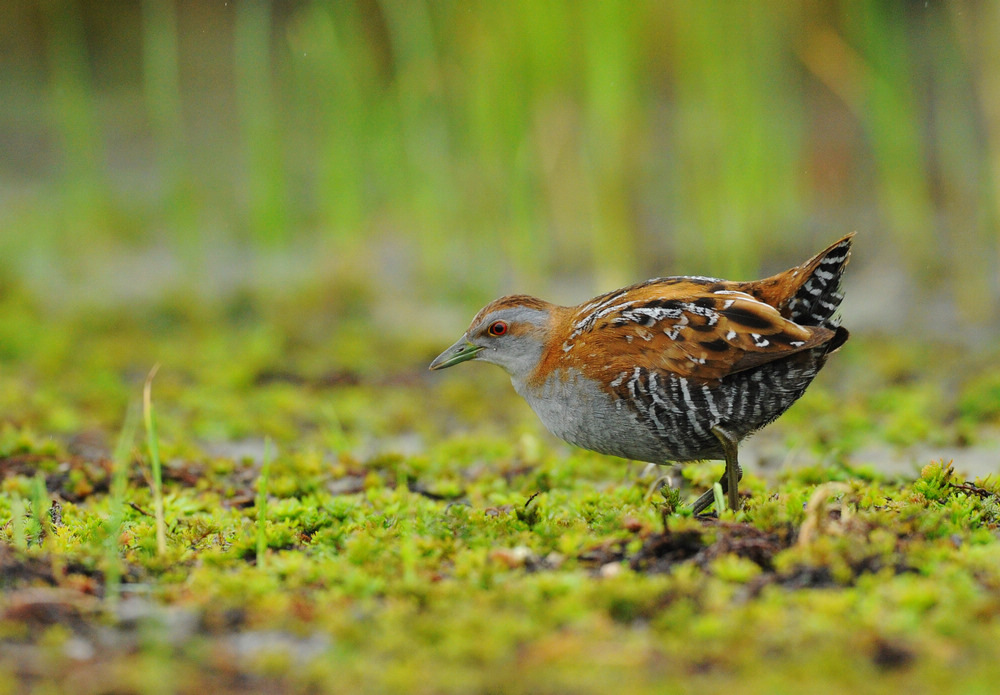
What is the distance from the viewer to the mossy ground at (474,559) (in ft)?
9.57

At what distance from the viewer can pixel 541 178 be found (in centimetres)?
966

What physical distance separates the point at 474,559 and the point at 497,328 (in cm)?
149

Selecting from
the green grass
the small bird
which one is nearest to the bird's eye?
the small bird

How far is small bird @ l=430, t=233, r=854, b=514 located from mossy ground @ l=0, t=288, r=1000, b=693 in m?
0.31

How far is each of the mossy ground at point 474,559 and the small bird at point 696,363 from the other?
0.31m

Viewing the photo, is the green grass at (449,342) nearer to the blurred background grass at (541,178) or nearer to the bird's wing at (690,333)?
the blurred background grass at (541,178)

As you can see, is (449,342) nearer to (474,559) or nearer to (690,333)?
(690,333)

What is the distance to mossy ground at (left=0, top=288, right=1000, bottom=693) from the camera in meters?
2.92

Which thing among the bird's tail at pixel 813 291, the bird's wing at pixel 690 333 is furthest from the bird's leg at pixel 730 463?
the bird's tail at pixel 813 291

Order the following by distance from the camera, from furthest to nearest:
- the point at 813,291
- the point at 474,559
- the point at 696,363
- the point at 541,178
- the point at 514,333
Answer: the point at 541,178, the point at 514,333, the point at 813,291, the point at 696,363, the point at 474,559

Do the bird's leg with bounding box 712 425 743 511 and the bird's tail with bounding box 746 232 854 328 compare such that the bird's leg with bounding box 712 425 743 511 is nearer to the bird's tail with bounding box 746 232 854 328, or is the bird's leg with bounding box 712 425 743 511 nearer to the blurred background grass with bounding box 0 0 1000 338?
the bird's tail with bounding box 746 232 854 328

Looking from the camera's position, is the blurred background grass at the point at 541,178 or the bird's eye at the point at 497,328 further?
the blurred background grass at the point at 541,178

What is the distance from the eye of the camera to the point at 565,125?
9312mm

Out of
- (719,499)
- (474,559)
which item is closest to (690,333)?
(719,499)
